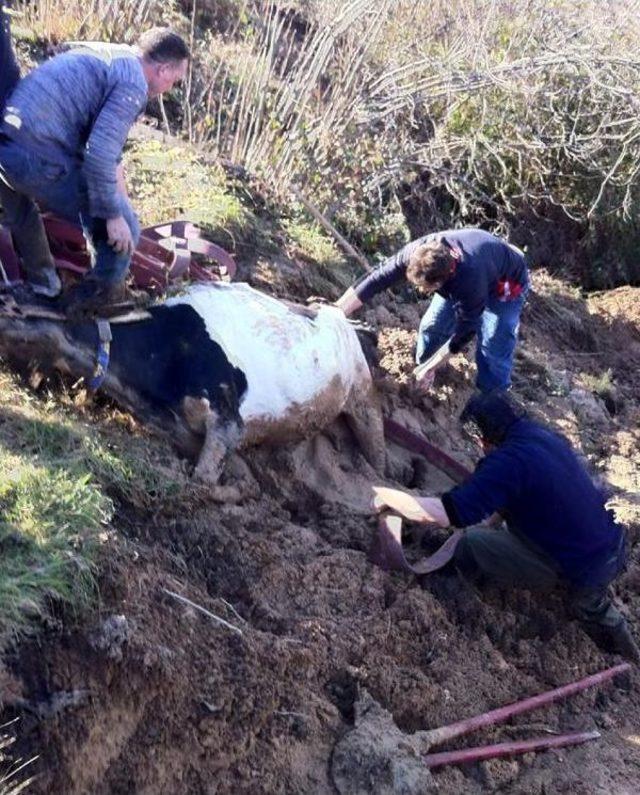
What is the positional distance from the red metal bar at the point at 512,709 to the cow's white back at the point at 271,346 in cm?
179

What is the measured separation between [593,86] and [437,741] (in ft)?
24.1

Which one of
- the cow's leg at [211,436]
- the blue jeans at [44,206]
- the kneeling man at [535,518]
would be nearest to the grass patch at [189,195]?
the blue jeans at [44,206]

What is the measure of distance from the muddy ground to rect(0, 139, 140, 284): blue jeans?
130 cm

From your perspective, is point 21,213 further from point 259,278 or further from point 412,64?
point 412,64

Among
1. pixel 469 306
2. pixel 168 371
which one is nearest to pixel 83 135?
pixel 168 371

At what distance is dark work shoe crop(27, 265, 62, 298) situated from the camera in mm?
5129

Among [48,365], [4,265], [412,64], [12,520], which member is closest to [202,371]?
[48,365]

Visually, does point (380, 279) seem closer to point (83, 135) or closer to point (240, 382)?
point (240, 382)

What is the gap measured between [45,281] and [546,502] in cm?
274

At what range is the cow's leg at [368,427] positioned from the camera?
6148 mm

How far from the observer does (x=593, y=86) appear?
32.5 feet

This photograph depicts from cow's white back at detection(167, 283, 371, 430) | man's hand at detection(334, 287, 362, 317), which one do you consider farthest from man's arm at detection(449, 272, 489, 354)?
cow's white back at detection(167, 283, 371, 430)

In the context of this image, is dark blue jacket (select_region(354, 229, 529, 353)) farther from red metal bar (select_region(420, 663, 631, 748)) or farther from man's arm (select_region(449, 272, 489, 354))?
red metal bar (select_region(420, 663, 631, 748))

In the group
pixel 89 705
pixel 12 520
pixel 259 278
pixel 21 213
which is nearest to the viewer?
pixel 89 705
